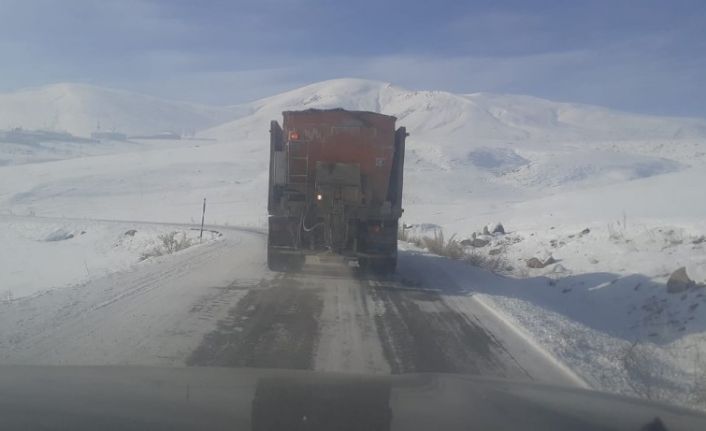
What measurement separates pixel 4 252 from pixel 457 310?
2287 centimetres

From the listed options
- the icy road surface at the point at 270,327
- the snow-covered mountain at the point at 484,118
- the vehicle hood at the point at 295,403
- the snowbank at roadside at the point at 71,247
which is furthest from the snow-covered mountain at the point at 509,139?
the vehicle hood at the point at 295,403

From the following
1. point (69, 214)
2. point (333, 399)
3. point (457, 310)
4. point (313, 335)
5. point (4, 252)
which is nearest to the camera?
point (333, 399)

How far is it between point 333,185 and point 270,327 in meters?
5.27

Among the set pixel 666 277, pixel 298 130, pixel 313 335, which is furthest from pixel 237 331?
pixel 666 277

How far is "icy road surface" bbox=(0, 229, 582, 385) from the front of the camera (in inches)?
261

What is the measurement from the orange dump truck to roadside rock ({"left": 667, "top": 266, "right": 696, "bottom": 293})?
5.37m

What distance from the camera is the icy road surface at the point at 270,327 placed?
662cm

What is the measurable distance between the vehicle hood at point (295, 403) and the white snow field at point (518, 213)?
1.82 metres

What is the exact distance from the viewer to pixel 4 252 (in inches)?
1037

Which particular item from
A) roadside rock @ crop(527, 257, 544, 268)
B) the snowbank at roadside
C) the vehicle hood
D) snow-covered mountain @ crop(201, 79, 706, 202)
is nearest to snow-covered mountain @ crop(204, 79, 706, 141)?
snow-covered mountain @ crop(201, 79, 706, 202)

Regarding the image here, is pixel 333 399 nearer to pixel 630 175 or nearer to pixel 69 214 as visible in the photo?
pixel 69 214

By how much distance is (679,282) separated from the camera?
33.5 feet

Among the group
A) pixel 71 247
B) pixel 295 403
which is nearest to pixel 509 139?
pixel 71 247

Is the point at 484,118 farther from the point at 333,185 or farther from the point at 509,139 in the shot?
the point at 333,185
